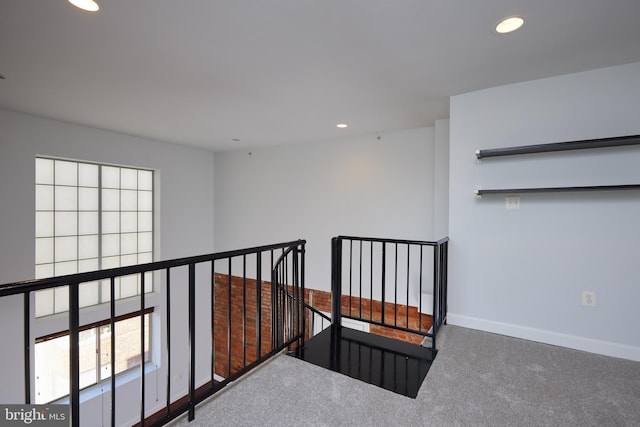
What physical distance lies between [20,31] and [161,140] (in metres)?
3.25

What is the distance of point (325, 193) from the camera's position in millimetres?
4879

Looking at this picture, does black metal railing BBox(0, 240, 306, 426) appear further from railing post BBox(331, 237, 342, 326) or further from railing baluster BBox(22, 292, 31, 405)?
railing baluster BBox(22, 292, 31, 405)

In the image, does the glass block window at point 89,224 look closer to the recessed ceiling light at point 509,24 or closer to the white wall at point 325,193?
the white wall at point 325,193

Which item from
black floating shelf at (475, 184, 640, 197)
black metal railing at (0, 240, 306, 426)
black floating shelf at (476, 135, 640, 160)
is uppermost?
black floating shelf at (476, 135, 640, 160)

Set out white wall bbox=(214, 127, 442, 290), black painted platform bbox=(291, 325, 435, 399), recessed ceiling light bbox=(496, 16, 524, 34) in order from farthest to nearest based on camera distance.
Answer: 1. white wall bbox=(214, 127, 442, 290)
2. black painted platform bbox=(291, 325, 435, 399)
3. recessed ceiling light bbox=(496, 16, 524, 34)

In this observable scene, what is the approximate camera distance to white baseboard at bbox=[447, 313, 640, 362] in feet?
7.43

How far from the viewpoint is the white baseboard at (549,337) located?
2266 mm

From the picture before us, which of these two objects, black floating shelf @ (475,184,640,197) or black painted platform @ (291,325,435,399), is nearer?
black painted platform @ (291,325,435,399)

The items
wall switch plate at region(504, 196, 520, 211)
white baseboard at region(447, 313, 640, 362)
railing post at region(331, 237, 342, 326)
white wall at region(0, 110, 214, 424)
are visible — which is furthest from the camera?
white wall at region(0, 110, 214, 424)

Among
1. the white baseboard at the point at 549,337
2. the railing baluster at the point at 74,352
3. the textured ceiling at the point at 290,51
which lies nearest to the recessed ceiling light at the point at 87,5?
the textured ceiling at the point at 290,51

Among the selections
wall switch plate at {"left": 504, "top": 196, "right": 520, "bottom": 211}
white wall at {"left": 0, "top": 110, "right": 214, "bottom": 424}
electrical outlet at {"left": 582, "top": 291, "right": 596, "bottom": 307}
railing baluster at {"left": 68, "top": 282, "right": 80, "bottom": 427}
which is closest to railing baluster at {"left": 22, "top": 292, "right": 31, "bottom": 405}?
railing baluster at {"left": 68, "top": 282, "right": 80, "bottom": 427}

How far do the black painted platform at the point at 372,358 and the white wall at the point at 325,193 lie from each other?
6.12ft

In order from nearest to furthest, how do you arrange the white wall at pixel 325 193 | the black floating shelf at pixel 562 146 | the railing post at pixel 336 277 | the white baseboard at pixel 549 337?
the black floating shelf at pixel 562 146 < the white baseboard at pixel 549 337 < the railing post at pixel 336 277 < the white wall at pixel 325 193

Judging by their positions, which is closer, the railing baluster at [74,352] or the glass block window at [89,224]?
the railing baluster at [74,352]
